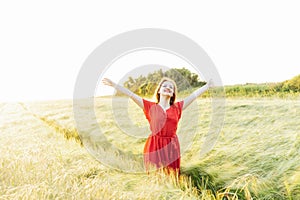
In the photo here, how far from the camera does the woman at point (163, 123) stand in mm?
3613

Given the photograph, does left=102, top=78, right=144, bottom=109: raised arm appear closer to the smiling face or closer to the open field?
the smiling face

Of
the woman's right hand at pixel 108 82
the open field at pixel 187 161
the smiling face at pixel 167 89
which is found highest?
the woman's right hand at pixel 108 82

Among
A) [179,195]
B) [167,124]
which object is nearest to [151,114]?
[167,124]

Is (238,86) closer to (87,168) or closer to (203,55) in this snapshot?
(203,55)

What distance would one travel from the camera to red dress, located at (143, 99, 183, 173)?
11.9 feet

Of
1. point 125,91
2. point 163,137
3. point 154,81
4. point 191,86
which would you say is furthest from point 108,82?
point 191,86

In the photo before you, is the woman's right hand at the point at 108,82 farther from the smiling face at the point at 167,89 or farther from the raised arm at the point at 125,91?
the smiling face at the point at 167,89

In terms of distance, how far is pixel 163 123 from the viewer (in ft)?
11.9

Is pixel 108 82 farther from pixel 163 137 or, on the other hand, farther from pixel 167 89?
pixel 163 137

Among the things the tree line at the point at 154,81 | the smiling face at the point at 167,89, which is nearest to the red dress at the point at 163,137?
the smiling face at the point at 167,89

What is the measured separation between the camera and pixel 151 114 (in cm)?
364

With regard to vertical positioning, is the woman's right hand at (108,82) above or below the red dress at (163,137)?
above

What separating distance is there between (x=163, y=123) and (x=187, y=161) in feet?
1.84

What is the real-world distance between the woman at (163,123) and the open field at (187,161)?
158 millimetres
